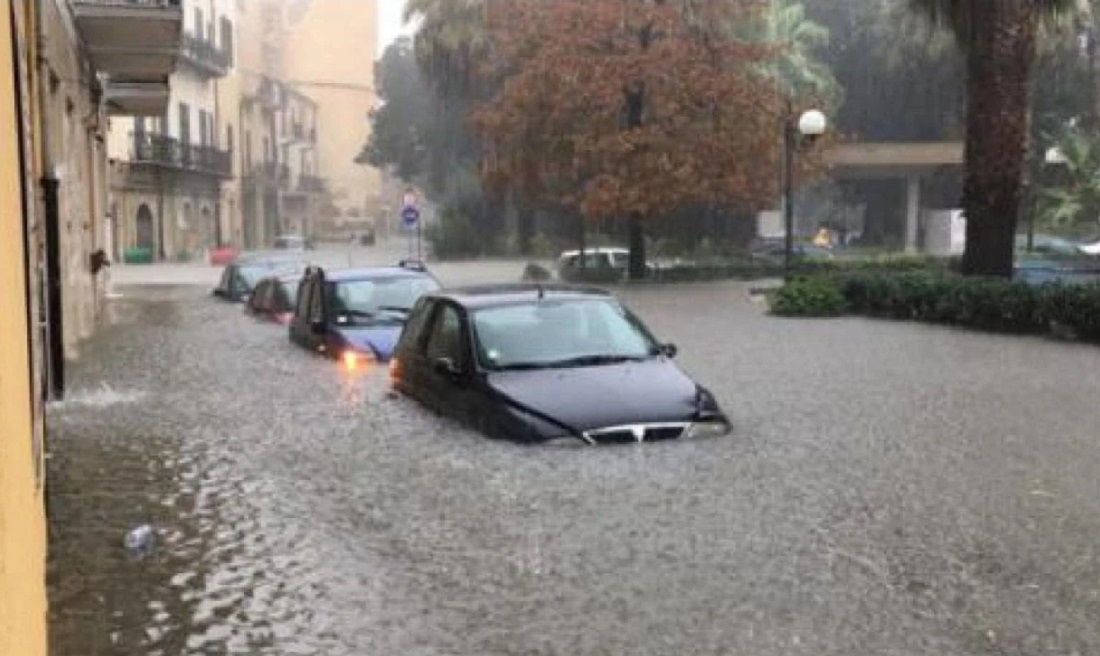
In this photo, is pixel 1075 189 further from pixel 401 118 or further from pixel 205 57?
pixel 401 118

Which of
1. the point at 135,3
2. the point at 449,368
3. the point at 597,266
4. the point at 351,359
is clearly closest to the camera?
the point at 449,368

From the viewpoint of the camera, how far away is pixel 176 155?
57406 mm

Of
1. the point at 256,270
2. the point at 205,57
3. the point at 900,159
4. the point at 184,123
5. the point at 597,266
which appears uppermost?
the point at 205,57

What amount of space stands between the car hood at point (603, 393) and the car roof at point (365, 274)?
6.90 metres

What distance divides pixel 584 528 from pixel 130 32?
13.2m

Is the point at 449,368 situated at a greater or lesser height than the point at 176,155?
lesser

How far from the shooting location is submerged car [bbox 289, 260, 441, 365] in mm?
15516

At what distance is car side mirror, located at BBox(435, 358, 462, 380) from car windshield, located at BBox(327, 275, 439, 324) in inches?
216

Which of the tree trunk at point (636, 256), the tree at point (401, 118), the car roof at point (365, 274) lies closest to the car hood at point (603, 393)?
the car roof at point (365, 274)

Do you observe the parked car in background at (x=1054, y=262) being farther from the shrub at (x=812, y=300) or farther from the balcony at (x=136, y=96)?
the balcony at (x=136, y=96)

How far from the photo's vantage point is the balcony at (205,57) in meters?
58.4

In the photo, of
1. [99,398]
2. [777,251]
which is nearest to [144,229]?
[777,251]

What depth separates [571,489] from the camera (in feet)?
26.8

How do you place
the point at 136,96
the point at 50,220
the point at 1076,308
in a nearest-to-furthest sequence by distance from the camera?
the point at 50,220
the point at 1076,308
the point at 136,96
